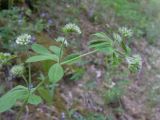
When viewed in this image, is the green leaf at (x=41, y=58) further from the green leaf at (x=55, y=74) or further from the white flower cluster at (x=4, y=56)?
the white flower cluster at (x=4, y=56)

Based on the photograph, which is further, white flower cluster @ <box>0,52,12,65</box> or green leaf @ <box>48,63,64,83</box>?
white flower cluster @ <box>0,52,12,65</box>

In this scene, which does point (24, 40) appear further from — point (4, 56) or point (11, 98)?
point (11, 98)

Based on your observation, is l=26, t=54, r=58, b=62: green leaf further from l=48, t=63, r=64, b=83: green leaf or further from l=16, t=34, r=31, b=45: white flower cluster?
l=16, t=34, r=31, b=45: white flower cluster

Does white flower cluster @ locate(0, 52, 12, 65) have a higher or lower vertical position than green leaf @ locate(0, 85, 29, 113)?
higher

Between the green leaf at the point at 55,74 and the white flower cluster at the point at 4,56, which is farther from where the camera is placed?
the white flower cluster at the point at 4,56

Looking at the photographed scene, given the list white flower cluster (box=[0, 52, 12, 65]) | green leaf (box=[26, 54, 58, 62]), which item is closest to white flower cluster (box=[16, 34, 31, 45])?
white flower cluster (box=[0, 52, 12, 65])

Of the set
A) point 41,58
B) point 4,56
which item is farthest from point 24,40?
point 41,58

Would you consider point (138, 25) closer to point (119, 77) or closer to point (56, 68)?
point (119, 77)

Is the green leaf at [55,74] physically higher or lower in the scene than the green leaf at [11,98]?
higher

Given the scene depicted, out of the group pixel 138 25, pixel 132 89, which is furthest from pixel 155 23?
pixel 132 89

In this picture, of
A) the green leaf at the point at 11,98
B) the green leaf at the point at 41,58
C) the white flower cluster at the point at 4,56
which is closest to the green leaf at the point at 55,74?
the green leaf at the point at 41,58

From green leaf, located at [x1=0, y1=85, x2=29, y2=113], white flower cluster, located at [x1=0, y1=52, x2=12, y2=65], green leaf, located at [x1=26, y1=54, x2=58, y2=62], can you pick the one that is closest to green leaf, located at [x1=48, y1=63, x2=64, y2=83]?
green leaf, located at [x1=26, y1=54, x2=58, y2=62]

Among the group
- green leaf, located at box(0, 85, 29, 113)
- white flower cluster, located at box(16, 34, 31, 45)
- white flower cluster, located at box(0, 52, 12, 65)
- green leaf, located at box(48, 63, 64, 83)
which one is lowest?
green leaf, located at box(0, 85, 29, 113)
